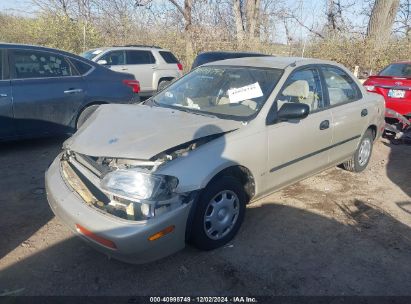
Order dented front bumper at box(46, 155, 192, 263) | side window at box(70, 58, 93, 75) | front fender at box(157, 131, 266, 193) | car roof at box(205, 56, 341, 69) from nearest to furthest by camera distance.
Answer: dented front bumper at box(46, 155, 192, 263)
front fender at box(157, 131, 266, 193)
car roof at box(205, 56, 341, 69)
side window at box(70, 58, 93, 75)

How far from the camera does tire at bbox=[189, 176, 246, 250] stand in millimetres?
2963

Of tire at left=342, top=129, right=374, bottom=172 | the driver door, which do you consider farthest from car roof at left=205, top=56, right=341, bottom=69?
tire at left=342, top=129, right=374, bottom=172

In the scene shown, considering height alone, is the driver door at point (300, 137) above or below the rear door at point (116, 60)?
below

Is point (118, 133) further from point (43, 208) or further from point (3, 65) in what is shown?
Answer: point (3, 65)

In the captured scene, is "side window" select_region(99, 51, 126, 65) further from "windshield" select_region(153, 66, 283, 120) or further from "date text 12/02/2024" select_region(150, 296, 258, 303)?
"date text 12/02/2024" select_region(150, 296, 258, 303)

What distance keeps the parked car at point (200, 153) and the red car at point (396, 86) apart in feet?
11.3

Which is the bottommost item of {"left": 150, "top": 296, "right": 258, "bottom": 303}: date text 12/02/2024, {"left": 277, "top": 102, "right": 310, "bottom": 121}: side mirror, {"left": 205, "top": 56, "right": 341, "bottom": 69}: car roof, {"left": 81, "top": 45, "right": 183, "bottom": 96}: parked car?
{"left": 150, "top": 296, "right": 258, "bottom": 303}: date text 12/02/2024

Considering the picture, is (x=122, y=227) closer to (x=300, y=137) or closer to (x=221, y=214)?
(x=221, y=214)

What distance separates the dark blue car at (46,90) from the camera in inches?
209

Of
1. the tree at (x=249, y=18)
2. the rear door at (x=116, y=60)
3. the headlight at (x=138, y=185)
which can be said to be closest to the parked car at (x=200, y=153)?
the headlight at (x=138, y=185)

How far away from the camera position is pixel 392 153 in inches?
257

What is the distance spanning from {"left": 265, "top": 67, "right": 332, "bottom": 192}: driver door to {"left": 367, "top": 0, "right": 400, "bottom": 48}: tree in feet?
43.6

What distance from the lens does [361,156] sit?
5.23m

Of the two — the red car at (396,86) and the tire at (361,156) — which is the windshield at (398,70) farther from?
the tire at (361,156)
